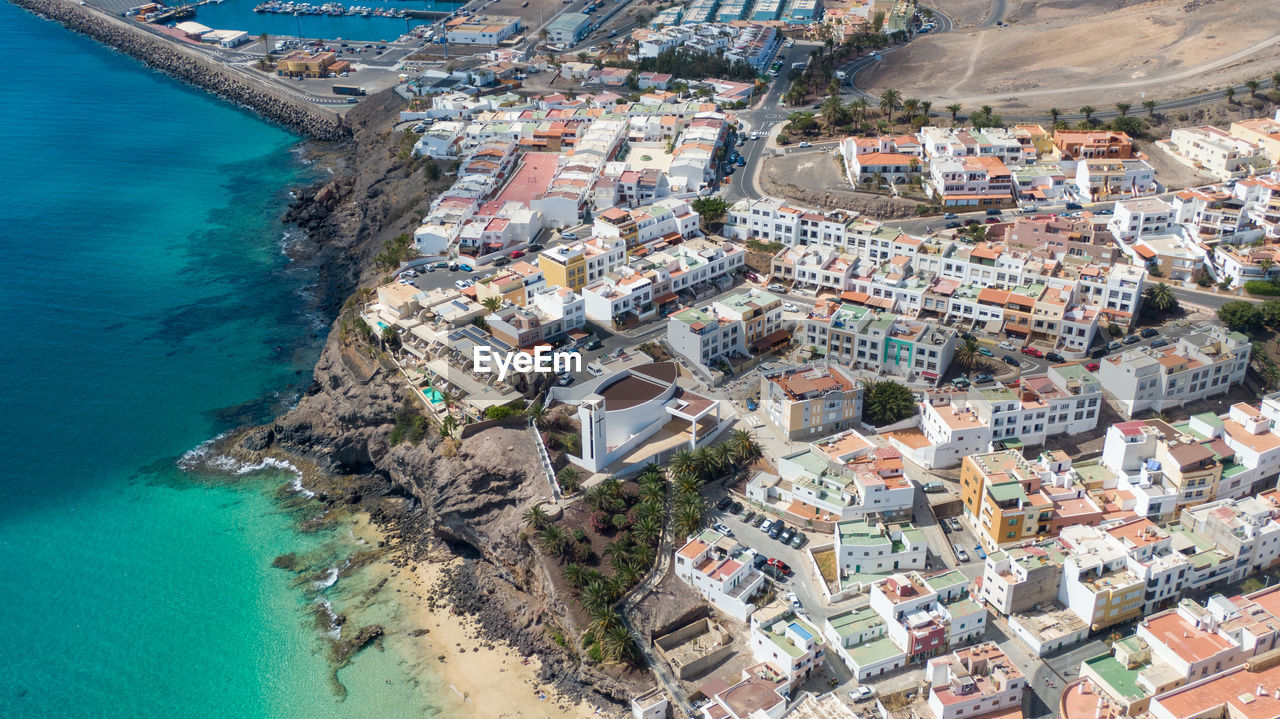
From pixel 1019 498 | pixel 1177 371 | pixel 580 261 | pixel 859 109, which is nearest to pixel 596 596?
pixel 1019 498

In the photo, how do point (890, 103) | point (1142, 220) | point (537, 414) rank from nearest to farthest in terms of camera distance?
1. point (537, 414)
2. point (1142, 220)
3. point (890, 103)

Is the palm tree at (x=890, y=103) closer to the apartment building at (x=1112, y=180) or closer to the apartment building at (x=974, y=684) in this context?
the apartment building at (x=1112, y=180)

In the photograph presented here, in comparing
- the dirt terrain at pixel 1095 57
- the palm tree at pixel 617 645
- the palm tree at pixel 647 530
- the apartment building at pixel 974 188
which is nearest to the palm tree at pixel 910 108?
the dirt terrain at pixel 1095 57

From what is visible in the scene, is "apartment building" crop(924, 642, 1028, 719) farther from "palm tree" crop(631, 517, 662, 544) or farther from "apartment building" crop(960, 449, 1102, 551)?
"palm tree" crop(631, 517, 662, 544)

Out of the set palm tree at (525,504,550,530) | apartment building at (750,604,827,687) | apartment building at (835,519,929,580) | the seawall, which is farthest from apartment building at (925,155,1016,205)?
the seawall

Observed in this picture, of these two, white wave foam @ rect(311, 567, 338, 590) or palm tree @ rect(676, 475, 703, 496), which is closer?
palm tree @ rect(676, 475, 703, 496)

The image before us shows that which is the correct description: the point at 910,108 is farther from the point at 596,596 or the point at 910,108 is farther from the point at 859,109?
the point at 596,596

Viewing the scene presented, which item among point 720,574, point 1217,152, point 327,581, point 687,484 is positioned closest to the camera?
point 720,574
